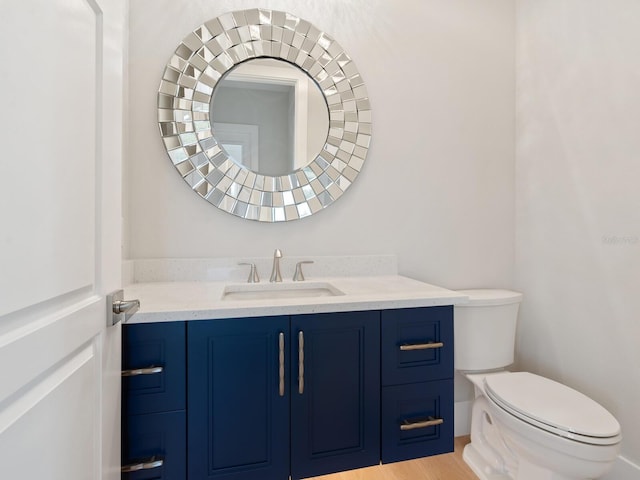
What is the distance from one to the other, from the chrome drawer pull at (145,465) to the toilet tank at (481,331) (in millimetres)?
1294

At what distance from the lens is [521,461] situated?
1.34 metres

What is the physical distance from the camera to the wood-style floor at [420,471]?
5.02 feet

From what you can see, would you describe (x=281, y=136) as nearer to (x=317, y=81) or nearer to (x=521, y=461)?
(x=317, y=81)

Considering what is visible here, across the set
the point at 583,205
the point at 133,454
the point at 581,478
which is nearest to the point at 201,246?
the point at 133,454

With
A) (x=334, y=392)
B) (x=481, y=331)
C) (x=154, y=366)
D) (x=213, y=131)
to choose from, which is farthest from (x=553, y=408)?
(x=213, y=131)

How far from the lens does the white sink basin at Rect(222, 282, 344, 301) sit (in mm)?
1472

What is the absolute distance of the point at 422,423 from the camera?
1.21 m

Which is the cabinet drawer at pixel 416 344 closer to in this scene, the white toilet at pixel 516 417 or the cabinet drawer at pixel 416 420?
the cabinet drawer at pixel 416 420

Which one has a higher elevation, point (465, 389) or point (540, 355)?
point (540, 355)

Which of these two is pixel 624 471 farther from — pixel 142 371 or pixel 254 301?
pixel 142 371

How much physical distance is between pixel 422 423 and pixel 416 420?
2cm

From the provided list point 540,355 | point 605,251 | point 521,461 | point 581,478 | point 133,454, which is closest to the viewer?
point 133,454

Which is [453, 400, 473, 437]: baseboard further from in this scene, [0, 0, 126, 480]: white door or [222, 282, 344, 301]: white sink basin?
[0, 0, 126, 480]: white door

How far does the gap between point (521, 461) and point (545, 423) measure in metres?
0.30
